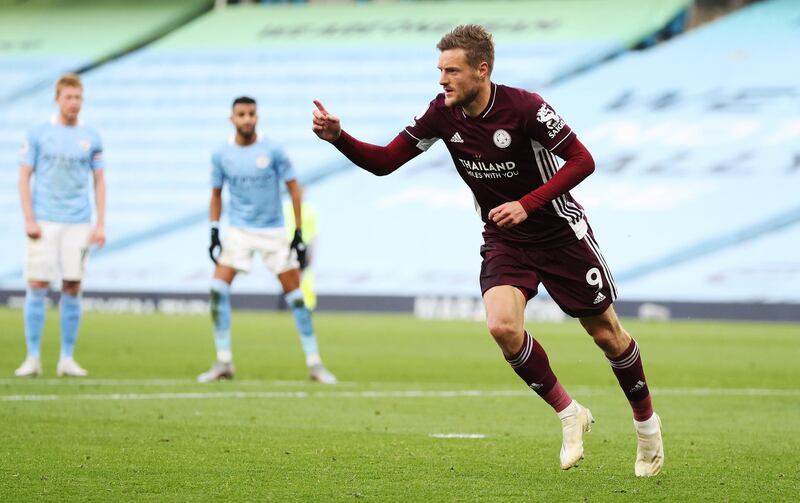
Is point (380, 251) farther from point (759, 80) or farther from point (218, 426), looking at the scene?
point (218, 426)

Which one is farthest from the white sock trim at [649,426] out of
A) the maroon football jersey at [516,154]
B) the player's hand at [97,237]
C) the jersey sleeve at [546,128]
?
the player's hand at [97,237]

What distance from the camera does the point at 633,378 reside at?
6.69 m

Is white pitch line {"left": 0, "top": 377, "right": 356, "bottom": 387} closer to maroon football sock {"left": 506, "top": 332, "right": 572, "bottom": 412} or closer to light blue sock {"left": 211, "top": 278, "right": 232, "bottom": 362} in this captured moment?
light blue sock {"left": 211, "top": 278, "right": 232, "bottom": 362}

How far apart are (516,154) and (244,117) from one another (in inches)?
222

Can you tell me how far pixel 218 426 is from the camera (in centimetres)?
794

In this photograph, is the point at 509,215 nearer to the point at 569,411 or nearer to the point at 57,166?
Answer: the point at 569,411

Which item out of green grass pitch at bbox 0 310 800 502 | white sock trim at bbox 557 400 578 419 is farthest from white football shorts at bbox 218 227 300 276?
white sock trim at bbox 557 400 578 419

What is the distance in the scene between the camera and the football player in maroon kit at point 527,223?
20.9ft

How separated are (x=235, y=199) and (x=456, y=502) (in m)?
7.08

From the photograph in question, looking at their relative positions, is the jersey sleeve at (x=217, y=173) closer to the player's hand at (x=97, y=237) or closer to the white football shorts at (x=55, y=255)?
the player's hand at (x=97, y=237)

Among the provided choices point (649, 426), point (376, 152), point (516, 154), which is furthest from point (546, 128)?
point (649, 426)

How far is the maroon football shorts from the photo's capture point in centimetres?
651

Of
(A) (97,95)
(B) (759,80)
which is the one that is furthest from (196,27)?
(B) (759,80)

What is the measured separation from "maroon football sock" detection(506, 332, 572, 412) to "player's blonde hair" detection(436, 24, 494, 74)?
50.6 inches
